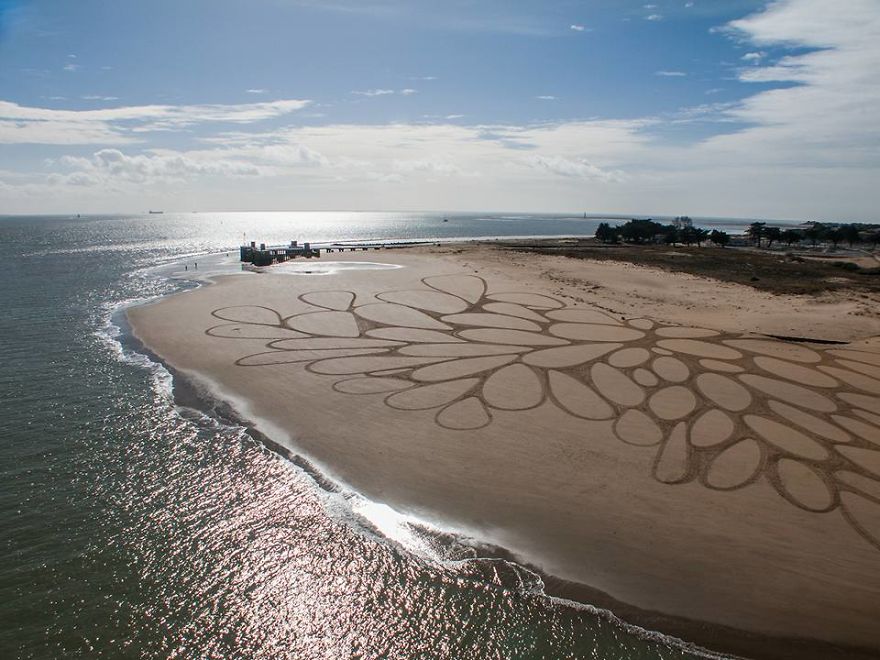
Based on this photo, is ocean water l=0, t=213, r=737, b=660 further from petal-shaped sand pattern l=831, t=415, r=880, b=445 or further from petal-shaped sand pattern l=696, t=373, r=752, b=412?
petal-shaped sand pattern l=831, t=415, r=880, b=445

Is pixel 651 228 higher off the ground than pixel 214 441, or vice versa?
pixel 651 228

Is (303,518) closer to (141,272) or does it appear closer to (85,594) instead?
(85,594)

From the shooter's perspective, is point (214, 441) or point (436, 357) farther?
point (436, 357)

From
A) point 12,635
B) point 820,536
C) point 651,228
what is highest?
point 651,228

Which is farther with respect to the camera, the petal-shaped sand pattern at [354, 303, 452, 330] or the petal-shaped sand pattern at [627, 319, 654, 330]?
the petal-shaped sand pattern at [354, 303, 452, 330]

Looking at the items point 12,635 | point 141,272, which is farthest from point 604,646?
point 141,272

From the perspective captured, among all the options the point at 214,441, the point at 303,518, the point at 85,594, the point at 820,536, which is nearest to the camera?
the point at 85,594

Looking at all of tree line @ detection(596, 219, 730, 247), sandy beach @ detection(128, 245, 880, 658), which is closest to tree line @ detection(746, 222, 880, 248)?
tree line @ detection(596, 219, 730, 247)
